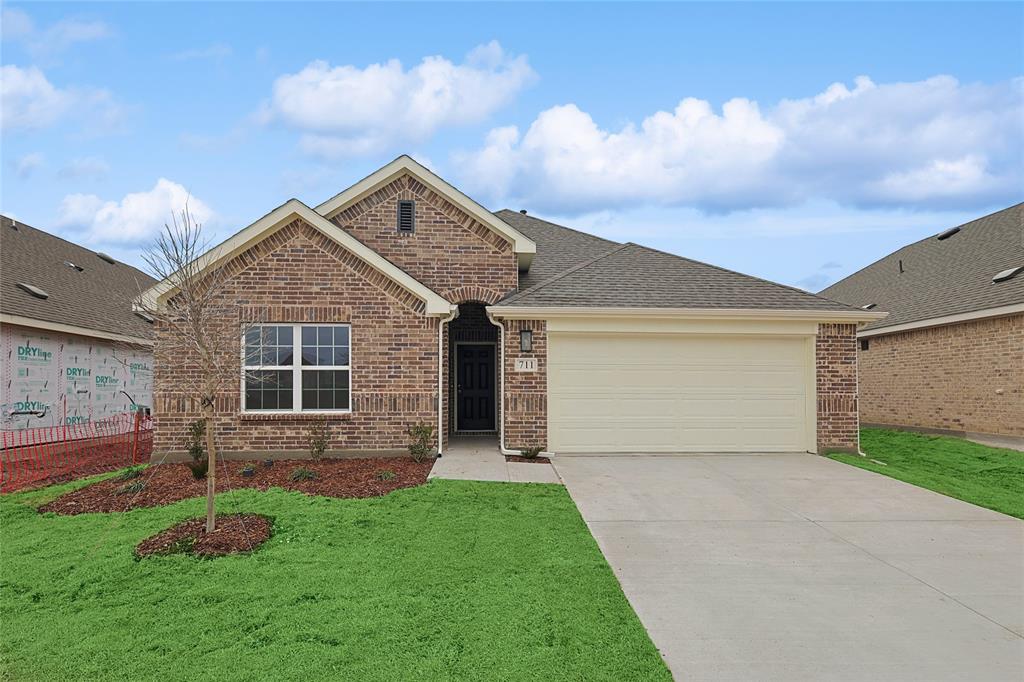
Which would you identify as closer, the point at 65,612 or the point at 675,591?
the point at 65,612

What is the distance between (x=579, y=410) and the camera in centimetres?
1152

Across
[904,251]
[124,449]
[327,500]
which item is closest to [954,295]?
[904,251]

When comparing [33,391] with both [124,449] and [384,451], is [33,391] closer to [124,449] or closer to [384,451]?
[124,449]

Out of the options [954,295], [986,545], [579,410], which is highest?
[954,295]

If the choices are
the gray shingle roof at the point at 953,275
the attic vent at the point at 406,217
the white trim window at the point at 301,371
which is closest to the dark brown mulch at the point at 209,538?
the white trim window at the point at 301,371

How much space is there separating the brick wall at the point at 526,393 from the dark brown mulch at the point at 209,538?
5420 mm

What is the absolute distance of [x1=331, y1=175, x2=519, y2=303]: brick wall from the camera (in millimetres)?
12203

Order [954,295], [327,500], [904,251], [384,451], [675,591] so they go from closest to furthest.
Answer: [675,591] → [327,500] → [384,451] → [954,295] → [904,251]

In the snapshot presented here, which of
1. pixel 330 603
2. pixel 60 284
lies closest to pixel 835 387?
pixel 330 603

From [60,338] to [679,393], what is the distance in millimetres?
14934

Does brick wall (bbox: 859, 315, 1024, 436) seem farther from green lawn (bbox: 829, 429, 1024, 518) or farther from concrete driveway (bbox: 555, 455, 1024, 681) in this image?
concrete driveway (bbox: 555, 455, 1024, 681)

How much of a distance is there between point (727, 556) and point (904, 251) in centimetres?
2075

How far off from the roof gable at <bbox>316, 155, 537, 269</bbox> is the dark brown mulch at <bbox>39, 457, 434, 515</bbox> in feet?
16.3

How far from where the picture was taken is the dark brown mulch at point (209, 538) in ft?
19.2
